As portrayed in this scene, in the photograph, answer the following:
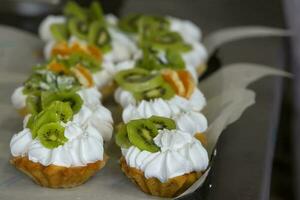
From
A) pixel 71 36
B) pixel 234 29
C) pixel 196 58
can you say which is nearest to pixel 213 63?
pixel 196 58

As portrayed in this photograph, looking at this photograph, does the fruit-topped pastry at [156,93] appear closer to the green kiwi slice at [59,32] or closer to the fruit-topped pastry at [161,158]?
the fruit-topped pastry at [161,158]

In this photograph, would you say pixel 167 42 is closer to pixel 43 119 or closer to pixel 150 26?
pixel 150 26

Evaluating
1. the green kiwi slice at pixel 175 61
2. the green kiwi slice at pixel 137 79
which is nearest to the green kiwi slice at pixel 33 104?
the green kiwi slice at pixel 137 79

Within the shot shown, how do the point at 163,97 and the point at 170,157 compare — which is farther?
the point at 163,97

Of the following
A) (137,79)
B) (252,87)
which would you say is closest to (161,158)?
(137,79)

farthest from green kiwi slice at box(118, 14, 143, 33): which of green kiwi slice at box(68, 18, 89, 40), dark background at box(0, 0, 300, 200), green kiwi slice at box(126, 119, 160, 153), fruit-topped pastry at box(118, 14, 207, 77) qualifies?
green kiwi slice at box(126, 119, 160, 153)

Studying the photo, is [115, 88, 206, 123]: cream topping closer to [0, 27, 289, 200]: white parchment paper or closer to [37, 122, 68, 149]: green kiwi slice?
[0, 27, 289, 200]: white parchment paper
